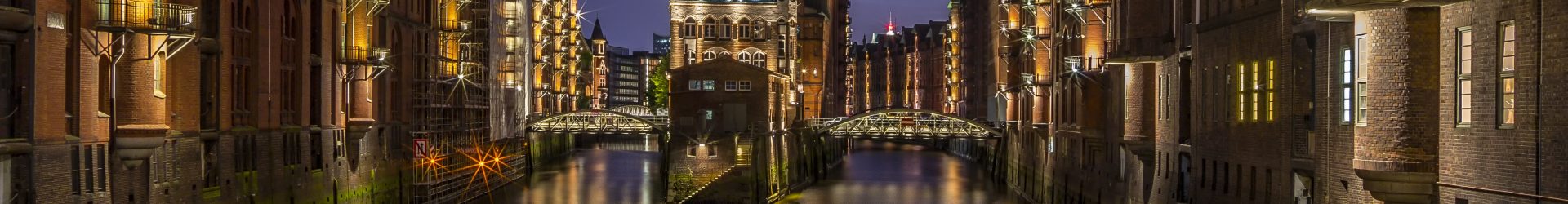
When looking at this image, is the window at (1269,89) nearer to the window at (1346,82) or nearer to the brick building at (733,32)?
the window at (1346,82)

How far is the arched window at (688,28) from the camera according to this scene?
83.8 m

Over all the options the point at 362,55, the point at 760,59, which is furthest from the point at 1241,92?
the point at 760,59

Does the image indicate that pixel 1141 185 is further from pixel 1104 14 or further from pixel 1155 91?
pixel 1104 14

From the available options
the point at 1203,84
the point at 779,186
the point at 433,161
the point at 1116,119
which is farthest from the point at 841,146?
the point at 1203,84

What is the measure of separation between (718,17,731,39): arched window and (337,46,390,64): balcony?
38.1 m

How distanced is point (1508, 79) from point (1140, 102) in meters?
20.4

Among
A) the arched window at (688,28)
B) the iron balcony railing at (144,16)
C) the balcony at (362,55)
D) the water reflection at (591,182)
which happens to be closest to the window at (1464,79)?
the iron balcony railing at (144,16)

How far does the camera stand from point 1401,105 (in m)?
19.4

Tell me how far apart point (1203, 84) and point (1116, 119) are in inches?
457

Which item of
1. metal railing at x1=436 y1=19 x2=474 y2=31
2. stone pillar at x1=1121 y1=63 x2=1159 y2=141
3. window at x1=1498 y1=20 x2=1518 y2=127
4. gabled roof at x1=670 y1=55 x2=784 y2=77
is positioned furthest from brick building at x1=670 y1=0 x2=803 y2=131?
window at x1=1498 y1=20 x2=1518 y2=127

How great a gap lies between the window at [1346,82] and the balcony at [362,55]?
26.8 m

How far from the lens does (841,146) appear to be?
109188 millimetres

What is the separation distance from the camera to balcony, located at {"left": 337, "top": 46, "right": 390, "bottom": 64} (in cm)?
4406

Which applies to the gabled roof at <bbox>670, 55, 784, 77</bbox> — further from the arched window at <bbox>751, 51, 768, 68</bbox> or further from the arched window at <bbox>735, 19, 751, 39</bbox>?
the arched window at <bbox>751, 51, 768, 68</bbox>
